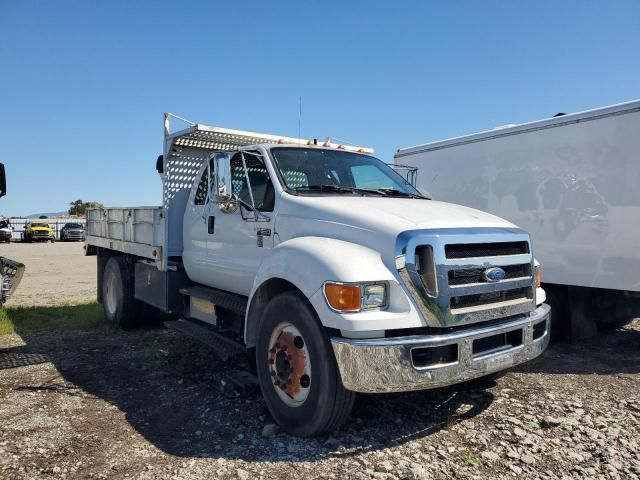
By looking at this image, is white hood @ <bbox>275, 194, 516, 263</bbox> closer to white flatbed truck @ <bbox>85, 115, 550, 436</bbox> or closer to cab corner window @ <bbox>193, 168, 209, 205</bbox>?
white flatbed truck @ <bbox>85, 115, 550, 436</bbox>

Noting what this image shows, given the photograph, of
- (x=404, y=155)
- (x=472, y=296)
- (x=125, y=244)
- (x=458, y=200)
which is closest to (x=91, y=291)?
(x=125, y=244)

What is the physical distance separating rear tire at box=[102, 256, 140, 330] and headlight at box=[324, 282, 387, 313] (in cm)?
494

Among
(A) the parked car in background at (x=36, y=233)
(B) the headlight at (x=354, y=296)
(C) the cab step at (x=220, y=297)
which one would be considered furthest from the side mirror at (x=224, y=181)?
(A) the parked car in background at (x=36, y=233)

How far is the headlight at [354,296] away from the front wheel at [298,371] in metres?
0.27

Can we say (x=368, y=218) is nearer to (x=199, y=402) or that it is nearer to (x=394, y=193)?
(x=394, y=193)

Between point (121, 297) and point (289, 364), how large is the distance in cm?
457

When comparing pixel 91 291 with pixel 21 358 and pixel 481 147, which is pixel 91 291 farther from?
pixel 481 147

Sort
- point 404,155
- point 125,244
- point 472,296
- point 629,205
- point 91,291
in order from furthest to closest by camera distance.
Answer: point 91,291 → point 404,155 → point 125,244 → point 629,205 → point 472,296

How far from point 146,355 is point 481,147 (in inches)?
211

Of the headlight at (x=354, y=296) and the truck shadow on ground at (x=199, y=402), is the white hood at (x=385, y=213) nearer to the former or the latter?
the headlight at (x=354, y=296)

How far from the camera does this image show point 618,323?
23.9 feet

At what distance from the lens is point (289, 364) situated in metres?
3.65

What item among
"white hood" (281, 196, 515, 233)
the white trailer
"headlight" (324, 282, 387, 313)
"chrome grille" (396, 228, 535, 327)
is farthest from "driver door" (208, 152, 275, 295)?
the white trailer

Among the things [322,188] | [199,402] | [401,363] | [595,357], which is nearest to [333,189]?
[322,188]
